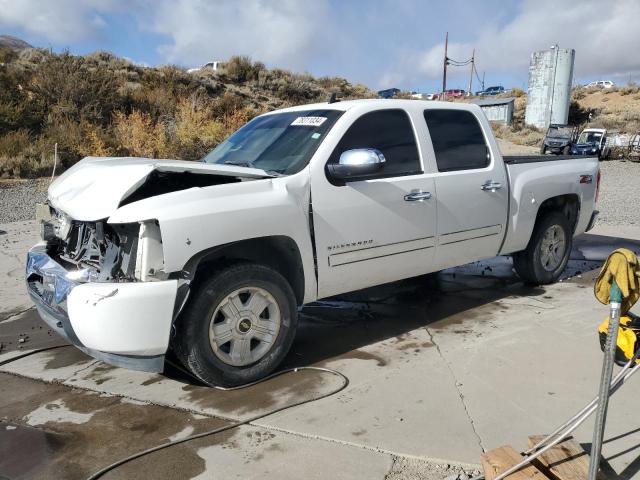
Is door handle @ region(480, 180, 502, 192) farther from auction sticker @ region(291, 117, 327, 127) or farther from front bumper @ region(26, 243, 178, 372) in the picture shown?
front bumper @ region(26, 243, 178, 372)

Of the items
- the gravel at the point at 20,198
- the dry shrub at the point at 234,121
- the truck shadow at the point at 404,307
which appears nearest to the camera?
the truck shadow at the point at 404,307

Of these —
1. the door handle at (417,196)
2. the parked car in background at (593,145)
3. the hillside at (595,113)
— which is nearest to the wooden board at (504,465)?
the door handle at (417,196)

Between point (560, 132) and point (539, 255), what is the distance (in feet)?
82.5

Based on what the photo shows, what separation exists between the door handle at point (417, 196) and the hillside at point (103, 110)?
13.1m

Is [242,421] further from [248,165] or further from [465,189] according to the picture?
[465,189]

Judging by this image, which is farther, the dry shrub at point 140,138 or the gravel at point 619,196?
the dry shrub at point 140,138

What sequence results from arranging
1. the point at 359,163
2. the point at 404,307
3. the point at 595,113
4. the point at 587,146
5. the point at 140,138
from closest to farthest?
the point at 359,163 < the point at 404,307 < the point at 140,138 < the point at 587,146 < the point at 595,113

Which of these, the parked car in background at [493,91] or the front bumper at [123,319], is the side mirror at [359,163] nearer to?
the front bumper at [123,319]

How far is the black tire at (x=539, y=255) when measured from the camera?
588 cm

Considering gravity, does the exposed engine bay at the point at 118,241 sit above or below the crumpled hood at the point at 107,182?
below

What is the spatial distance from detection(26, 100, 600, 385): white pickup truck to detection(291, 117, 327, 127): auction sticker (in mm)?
15

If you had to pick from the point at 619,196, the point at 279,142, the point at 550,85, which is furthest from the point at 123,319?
the point at 550,85

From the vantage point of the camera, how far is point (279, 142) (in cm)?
444

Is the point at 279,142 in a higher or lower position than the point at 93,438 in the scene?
higher
